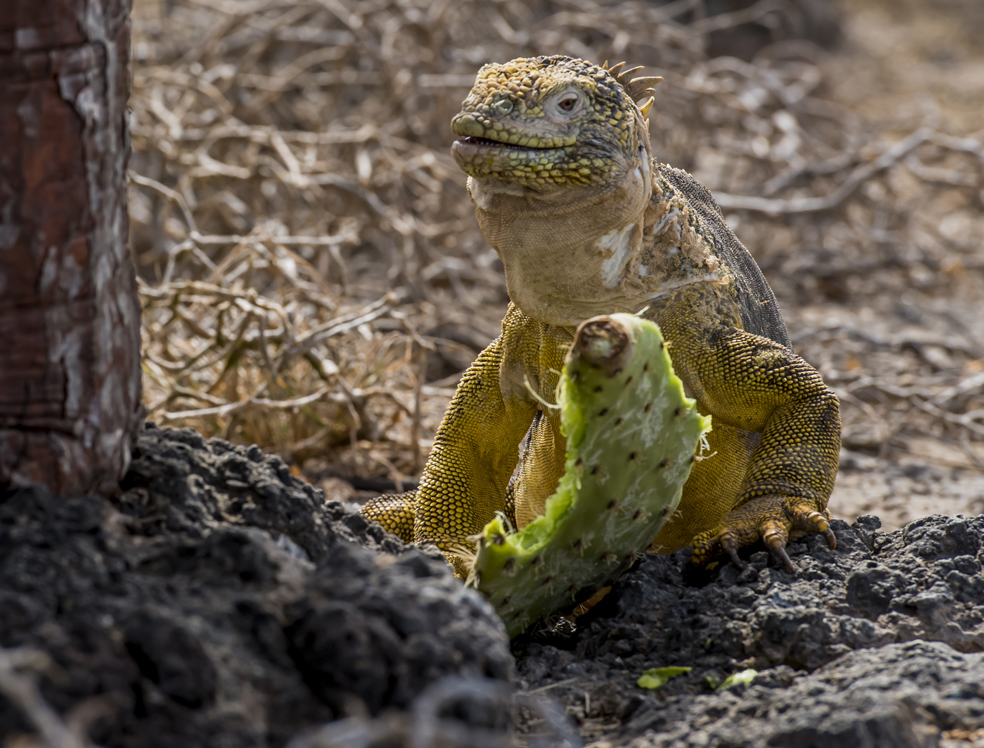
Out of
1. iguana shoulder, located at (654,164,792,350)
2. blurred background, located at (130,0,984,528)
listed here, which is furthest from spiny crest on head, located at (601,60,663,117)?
blurred background, located at (130,0,984,528)

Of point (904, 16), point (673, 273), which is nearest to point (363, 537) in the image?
point (673, 273)

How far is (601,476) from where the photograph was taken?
8.50 ft

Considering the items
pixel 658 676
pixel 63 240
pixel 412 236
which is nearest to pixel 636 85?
pixel 658 676

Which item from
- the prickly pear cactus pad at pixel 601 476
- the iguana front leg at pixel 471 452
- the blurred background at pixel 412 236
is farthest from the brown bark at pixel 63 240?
the blurred background at pixel 412 236

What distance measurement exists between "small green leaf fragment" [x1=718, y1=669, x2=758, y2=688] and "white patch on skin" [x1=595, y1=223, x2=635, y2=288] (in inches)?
48.4

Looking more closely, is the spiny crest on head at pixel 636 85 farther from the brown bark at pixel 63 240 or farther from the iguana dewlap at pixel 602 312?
the brown bark at pixel 63 240

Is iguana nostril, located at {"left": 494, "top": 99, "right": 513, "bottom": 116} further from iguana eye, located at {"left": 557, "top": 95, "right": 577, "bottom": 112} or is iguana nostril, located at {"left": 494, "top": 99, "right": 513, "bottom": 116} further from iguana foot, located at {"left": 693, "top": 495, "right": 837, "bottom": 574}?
iguana foot, located at {"left": 693, "top": 495, "right": 837, "bottom": 574}

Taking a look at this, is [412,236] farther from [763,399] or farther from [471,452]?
[763,399]

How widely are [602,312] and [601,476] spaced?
807mm

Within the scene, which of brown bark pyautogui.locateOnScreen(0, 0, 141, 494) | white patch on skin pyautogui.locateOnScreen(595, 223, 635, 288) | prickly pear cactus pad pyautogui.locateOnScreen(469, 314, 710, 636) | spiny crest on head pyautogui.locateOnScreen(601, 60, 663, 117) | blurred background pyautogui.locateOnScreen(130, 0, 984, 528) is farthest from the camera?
blurred background pyautogui.locateOnScreen(130, 0, 984, 528)

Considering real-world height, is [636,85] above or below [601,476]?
above

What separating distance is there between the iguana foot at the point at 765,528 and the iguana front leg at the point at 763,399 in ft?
0.10

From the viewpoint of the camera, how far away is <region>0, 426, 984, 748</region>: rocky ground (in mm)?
1783

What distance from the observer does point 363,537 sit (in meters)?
2.77
